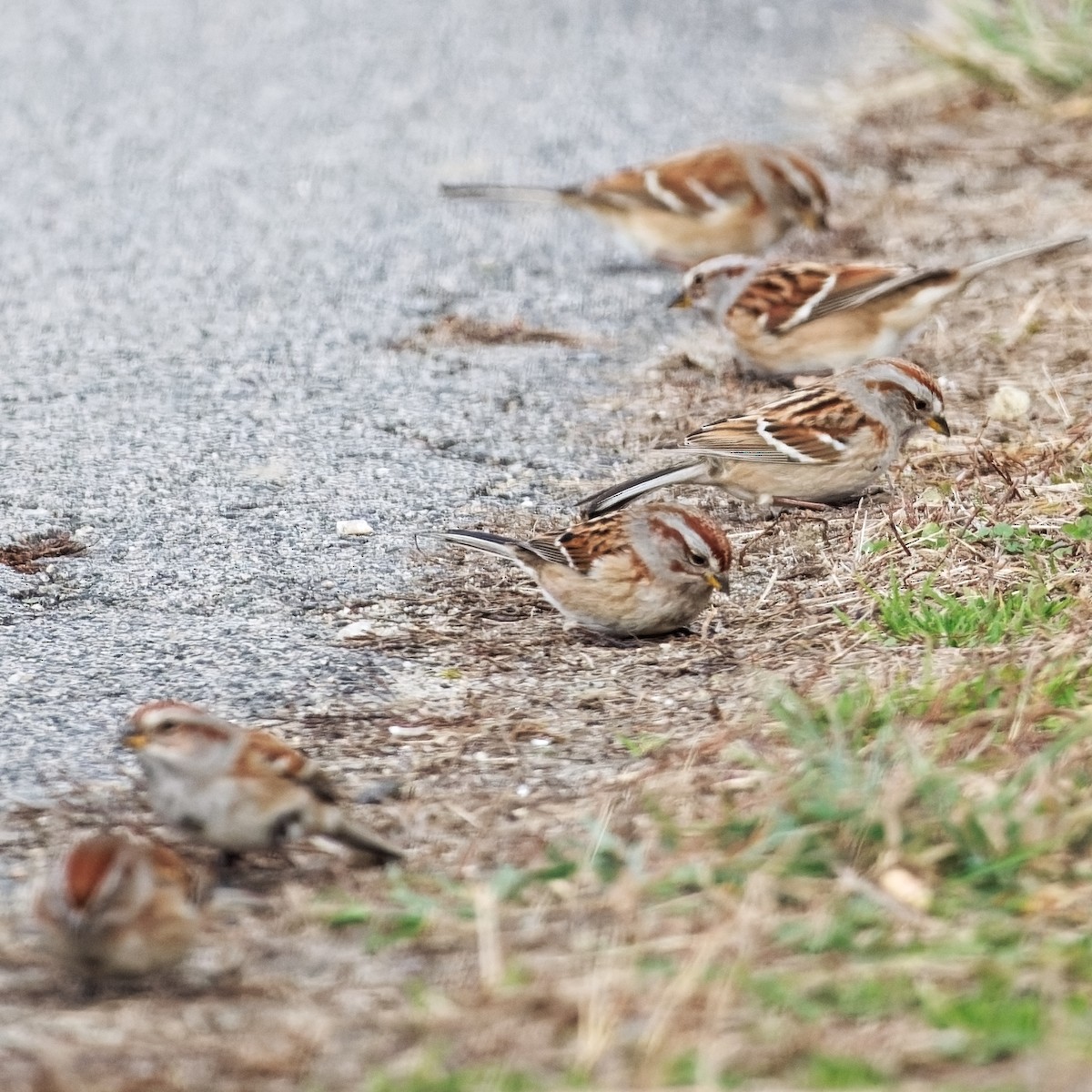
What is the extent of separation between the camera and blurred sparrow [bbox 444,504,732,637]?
16.9 feet

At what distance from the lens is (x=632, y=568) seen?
524 cm

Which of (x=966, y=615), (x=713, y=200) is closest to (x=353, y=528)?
(x=966, y=615)

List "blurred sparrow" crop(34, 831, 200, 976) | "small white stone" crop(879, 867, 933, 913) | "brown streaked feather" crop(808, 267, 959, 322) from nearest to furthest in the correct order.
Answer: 1. "blurred sparrow" crop(34, 831, 200, 976)
2. "small white stone" crop(879, 867, 933, 913)
3. "brown streaked feather" crop(808, 267, 959, 322)

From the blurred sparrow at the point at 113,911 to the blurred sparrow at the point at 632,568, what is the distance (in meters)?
1.96

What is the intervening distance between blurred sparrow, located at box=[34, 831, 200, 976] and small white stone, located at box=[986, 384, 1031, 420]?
4197 mm

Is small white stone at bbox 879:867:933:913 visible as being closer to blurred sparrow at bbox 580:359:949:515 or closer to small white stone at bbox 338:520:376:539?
blurred sparrow at bbox 580:359:949:515

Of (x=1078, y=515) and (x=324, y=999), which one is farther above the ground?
(x=1078, y=515)

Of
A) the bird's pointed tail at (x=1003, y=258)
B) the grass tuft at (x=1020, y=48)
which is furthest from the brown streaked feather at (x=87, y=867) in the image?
the grass tuft at (x=1020, y=48)

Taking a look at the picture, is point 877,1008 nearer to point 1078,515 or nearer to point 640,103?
point 1078,515

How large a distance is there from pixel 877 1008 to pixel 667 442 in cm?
371

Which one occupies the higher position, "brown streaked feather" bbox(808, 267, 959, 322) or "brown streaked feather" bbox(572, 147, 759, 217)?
"brown streaked feather" bbox(572, 147, 759, 217)

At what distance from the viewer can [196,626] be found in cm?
519

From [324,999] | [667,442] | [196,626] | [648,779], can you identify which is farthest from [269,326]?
[324,999]

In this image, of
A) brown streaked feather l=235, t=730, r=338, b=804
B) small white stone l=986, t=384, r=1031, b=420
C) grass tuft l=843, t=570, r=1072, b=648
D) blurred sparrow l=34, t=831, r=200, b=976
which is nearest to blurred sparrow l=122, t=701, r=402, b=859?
brown streaked feather l=235, t=730, r=338, b=804
